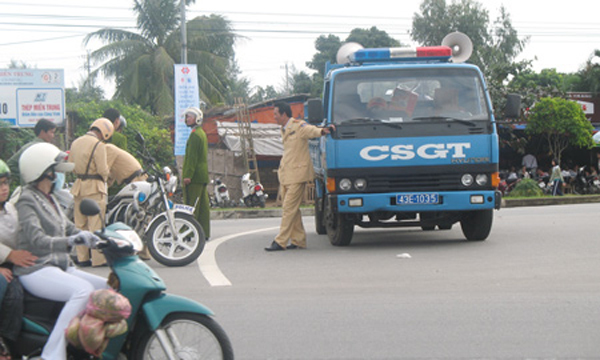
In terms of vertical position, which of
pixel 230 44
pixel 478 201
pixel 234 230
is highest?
pixel 230 44

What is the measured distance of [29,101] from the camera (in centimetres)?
2194

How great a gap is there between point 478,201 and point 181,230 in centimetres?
361

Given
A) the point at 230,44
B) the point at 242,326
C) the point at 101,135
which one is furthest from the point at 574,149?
the point at 242,326

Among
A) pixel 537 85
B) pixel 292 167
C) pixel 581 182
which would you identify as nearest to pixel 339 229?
pixel 292 167

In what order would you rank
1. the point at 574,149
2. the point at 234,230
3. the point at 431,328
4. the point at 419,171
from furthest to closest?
the point at 574,149 < the point at 234,230 < the point at 419,171 < the point at 431,328

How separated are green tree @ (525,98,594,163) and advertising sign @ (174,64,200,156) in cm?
1307

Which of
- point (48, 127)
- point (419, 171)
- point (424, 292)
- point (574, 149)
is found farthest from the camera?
point (574, 149)

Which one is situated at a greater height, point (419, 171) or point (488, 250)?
point (419, 171)

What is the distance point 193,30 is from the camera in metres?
37.8

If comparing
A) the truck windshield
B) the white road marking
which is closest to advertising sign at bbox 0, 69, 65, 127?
the white road marking

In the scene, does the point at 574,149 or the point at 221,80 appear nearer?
the point at 574,149

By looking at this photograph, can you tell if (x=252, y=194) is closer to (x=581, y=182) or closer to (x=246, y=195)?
(x=246, y=195)

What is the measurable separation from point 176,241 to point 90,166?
1.28 metres

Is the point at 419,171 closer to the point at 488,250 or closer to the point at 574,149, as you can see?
the point at 488,250
